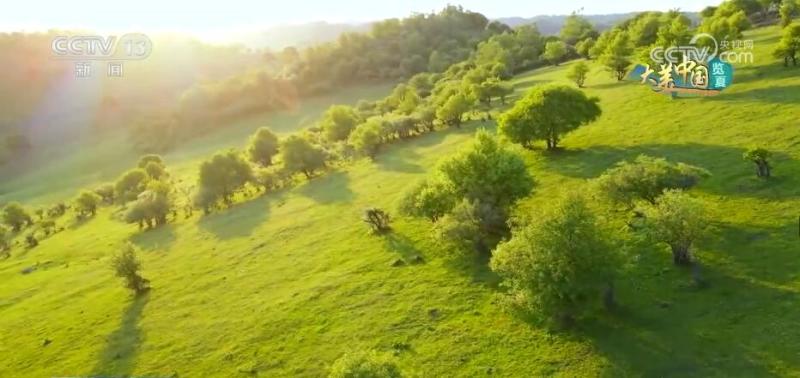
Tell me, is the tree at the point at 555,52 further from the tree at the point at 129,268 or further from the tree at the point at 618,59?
the tree at the point at 129,268

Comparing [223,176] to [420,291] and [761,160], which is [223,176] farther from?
[761,160]

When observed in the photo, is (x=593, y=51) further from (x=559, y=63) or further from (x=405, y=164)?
(x=405, y=164)

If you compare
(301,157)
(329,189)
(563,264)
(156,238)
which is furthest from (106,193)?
(563,264)

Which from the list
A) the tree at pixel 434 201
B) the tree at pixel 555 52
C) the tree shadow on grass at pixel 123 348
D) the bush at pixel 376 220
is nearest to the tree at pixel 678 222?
the tree at pixel 434 201

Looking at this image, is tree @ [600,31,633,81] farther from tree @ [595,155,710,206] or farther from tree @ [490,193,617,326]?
tree @ [490,193,617,326]

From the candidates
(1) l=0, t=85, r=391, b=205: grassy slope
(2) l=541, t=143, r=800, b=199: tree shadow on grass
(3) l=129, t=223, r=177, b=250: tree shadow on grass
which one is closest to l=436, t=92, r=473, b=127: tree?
(2) l=541, t=143, r=800, b=199: tree shadow on grass

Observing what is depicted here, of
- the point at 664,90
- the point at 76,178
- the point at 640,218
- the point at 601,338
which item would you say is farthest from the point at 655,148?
the point at 76,178
